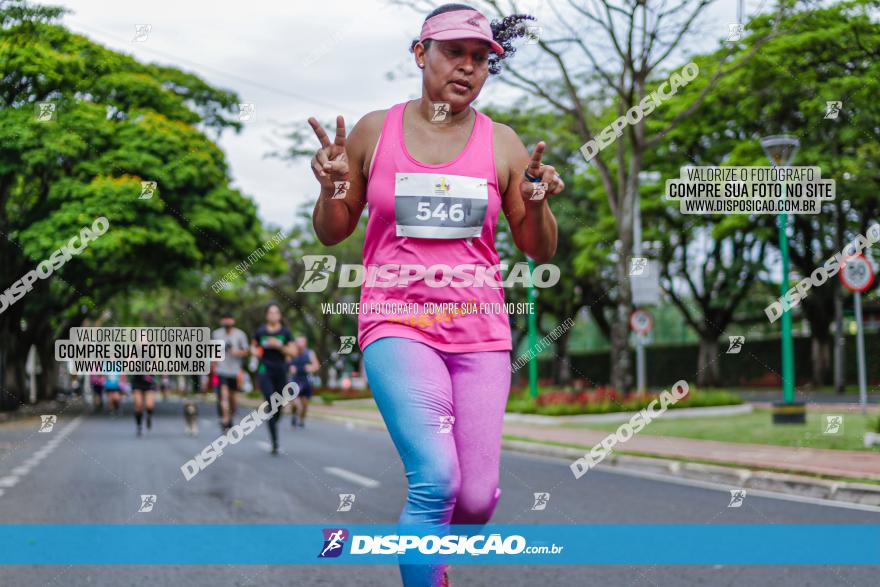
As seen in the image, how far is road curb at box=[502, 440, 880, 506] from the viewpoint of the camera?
770cm

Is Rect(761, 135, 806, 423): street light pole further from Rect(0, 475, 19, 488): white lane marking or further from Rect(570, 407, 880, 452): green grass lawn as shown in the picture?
Rect(0, 475, 19, 488): white lane marking

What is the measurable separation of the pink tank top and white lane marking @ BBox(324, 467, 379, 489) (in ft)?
20.0

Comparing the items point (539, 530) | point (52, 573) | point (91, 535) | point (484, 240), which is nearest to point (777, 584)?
point (539, 530)

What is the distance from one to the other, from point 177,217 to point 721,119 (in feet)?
51.8

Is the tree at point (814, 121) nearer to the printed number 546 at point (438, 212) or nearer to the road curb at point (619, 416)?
the road curb at point (619, 416)

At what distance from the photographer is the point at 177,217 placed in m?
27.9

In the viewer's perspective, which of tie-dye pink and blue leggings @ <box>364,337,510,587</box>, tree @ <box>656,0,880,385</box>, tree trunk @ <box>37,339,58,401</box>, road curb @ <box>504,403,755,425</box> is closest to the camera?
tie-dye pink and blue leggings @ <box>364,337,510,587</box>

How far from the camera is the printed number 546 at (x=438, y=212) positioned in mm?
3020

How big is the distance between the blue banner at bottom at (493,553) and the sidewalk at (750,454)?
2324mm

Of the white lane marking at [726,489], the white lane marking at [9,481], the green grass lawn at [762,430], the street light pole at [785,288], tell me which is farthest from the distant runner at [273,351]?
the street light pole at [785,288]

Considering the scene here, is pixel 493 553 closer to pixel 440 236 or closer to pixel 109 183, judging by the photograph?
pixel 440 236

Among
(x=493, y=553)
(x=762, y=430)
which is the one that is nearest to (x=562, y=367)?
(x=762, y=430)

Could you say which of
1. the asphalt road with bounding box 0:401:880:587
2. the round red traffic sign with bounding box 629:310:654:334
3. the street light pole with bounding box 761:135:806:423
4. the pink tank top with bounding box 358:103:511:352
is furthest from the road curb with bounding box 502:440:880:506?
the round red traffic sign with bounding box 629:310:654:334

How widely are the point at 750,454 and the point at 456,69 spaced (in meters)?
8.58
